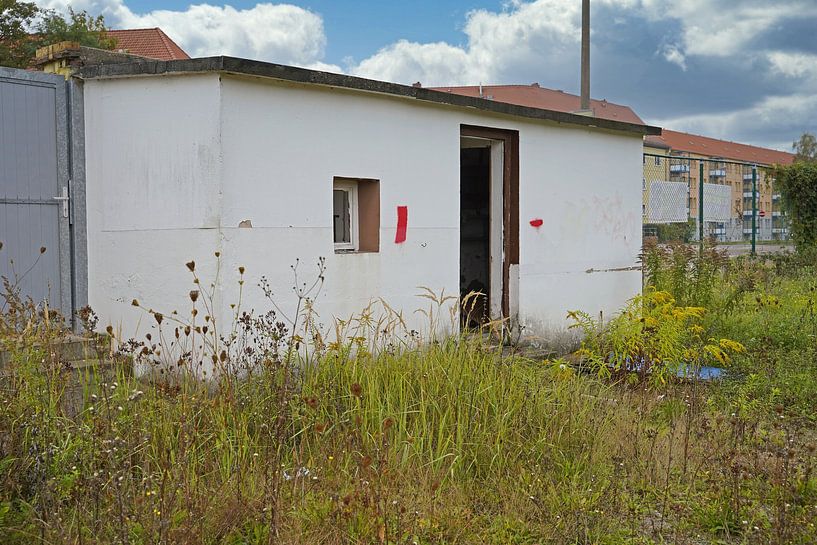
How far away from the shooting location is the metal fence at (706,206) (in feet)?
48.2

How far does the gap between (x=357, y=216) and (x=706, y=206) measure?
38.7 feet

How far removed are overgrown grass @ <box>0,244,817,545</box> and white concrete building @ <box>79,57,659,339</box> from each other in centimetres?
53

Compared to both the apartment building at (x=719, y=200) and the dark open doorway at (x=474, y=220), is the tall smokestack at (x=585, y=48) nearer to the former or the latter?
the apartment building at (x=719, y=200)

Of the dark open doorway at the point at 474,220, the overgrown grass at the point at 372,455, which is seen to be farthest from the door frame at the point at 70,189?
the dark open doorway at the point at 474,220

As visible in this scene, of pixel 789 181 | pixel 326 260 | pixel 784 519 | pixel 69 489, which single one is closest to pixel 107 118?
pixel 326 260

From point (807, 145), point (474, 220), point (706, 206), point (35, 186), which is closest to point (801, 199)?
point (706, 206)

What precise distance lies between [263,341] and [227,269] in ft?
2.09

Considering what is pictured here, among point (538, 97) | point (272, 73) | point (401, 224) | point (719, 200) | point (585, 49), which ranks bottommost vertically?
point (401, 224)

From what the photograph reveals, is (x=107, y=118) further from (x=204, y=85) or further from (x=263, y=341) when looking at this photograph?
(x=263, y=341)

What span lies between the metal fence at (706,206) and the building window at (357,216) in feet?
22.8

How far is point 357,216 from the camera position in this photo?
26.2ft

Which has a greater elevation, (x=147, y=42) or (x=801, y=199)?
(x=147, y=42)

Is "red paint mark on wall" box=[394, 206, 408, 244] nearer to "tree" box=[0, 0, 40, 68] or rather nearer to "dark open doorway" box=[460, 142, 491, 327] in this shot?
"dark open doorway" box=[460, 142, 491, 327]

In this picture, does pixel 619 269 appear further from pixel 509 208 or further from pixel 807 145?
pixel 807 145
